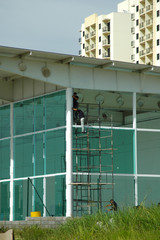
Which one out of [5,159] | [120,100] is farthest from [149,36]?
[120,100]

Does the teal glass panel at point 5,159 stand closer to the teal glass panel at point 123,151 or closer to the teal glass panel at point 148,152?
the teal glass panel at point 123,151

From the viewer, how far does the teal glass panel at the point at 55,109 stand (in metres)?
27.1

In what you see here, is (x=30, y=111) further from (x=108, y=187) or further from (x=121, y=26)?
(x=121, y=26)

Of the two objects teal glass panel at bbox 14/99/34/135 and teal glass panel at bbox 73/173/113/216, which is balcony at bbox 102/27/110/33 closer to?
teal glass panel at bbox 14/99/34/135

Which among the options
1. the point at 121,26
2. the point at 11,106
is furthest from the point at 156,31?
the point at 11,106

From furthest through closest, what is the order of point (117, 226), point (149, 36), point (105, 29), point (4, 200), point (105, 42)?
point (105, 42), point (105, 29), point (149, 36), point (4, 200), point (117, 226)

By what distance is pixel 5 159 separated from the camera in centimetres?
3073

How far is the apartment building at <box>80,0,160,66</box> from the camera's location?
9056 cm

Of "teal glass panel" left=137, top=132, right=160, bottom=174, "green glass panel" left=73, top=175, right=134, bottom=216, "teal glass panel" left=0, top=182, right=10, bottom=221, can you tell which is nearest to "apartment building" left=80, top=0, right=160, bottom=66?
"teal glass panel" left=0, top=182, right=10, bottom=221

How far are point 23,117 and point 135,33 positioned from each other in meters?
68.2

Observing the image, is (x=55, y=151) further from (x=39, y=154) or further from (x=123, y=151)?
(x=123, y=151)

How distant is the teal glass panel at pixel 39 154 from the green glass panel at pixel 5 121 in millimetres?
2684

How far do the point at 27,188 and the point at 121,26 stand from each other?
73.4m

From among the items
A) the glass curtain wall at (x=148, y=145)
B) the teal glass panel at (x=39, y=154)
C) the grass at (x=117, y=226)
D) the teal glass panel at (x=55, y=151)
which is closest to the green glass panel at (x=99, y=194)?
the glass curtain wall at (x=148, y=145)
